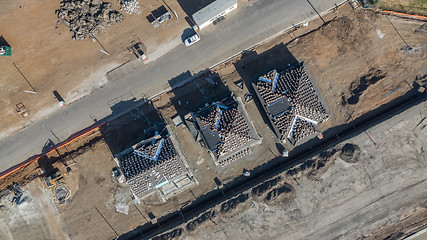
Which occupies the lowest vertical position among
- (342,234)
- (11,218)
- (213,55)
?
(342,234)

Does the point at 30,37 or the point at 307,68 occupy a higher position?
the point at 30,37

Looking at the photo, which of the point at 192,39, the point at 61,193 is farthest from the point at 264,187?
the point at 61,193

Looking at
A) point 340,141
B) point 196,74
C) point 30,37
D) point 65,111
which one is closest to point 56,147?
point 65,111

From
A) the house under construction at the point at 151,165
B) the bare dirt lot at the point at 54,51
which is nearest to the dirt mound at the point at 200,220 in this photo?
the house under construction at the point at 151,165

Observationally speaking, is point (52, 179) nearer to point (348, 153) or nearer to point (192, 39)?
point (192, 39)

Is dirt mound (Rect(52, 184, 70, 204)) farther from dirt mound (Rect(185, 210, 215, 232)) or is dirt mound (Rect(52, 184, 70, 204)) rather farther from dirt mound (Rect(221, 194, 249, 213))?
dirt mound (Rect(221, 194, 249, 213))

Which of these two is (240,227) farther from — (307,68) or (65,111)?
(65,111)

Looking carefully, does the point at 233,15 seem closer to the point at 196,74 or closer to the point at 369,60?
the point at 196,74

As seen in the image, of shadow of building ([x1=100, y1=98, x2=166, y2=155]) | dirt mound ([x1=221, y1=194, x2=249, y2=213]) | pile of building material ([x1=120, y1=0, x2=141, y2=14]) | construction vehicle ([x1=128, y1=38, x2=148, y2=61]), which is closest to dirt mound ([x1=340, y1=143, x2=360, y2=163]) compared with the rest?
dirt mound ([x1=221, y1=194, x2=249, y2=213])
